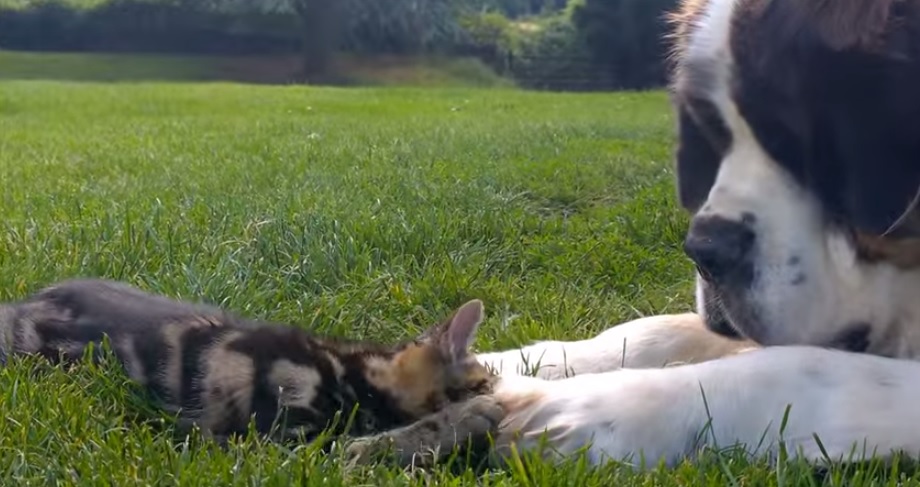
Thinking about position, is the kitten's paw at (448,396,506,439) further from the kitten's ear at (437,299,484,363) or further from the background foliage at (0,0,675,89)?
the background foliage at (0,0,675,89)

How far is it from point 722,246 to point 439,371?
66 cm

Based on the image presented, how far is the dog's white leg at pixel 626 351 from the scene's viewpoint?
281 centimetres

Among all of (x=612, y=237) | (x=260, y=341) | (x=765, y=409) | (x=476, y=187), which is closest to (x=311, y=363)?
(x=260, y=341)

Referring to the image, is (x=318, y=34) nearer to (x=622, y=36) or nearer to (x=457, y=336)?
(x=622, y=36)

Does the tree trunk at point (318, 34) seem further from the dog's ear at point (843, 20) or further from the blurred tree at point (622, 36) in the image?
the dog's ear at point (843, 20)

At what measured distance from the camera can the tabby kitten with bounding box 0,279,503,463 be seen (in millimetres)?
2256

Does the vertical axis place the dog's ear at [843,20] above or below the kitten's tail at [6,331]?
above

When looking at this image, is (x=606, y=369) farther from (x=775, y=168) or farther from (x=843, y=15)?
(x=843, y=15)

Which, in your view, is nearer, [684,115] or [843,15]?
[843,15]

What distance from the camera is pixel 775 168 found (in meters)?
2.44

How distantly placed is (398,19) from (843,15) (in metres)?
33.5

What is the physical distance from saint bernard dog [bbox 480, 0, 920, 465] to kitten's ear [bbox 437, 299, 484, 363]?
120 millimetres

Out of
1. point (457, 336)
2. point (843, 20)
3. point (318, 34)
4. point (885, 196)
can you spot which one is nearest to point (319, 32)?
point (318, 34)

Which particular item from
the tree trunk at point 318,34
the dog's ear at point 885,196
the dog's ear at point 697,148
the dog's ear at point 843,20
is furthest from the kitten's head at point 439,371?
the tree trunk at point 318,34
